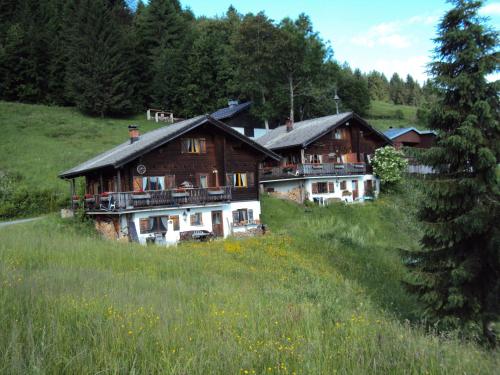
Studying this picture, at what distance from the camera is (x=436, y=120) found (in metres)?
14.2

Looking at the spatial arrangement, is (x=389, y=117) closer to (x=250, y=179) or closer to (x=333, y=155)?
(x=333, y=155)

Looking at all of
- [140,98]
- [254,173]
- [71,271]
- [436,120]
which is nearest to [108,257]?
[71,271]

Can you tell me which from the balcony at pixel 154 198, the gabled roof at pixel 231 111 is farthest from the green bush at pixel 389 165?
the gabled roof at pixel 231 111

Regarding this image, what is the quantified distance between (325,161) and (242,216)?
515 inches

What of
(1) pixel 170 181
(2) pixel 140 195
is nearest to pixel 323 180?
(1) pixel 170 181

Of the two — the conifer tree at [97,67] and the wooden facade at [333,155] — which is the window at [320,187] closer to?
the wooden facade at [333,155]

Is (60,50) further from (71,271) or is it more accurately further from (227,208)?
(71,271)

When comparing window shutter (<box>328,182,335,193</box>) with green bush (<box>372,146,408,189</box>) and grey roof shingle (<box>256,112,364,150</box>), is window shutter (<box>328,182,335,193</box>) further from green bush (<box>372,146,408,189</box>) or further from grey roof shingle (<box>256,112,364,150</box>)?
green bush (<box>372,146,408,189</box>)

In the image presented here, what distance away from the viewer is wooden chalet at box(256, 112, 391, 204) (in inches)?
1457

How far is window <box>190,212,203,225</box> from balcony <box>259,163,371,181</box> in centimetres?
1180

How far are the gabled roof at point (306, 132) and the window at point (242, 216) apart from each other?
9436mm

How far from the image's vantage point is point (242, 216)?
100 ft

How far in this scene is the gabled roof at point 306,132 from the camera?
3756 cm

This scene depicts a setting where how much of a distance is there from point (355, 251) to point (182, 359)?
20622 millimetres
